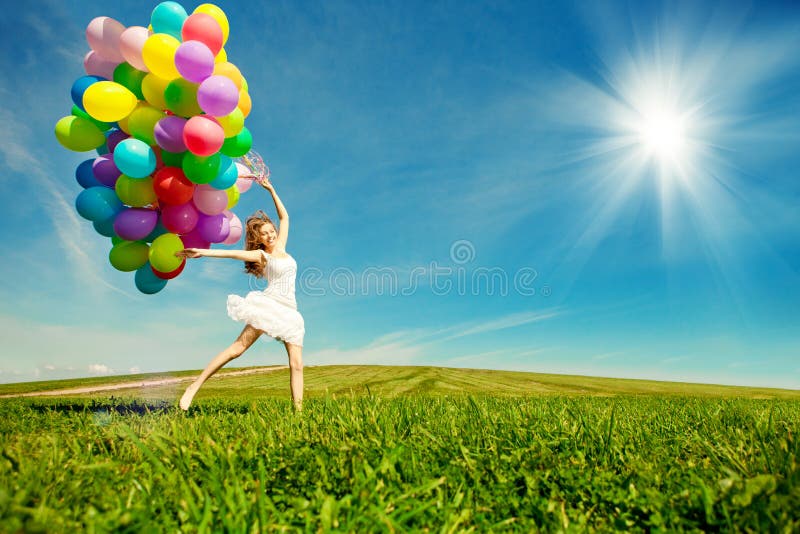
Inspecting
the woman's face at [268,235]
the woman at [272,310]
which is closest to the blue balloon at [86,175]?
the woman at [272,310]

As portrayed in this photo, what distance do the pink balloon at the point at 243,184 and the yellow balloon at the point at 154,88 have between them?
142cm

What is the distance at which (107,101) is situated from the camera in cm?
573

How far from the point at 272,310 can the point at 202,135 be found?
2.42 meters

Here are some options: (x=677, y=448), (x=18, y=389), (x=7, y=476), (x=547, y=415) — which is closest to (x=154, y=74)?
(x=7, y=476)

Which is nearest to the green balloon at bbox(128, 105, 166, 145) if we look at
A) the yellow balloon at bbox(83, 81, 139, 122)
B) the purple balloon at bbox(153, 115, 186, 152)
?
the yellow balloon at bbox(83, 81, 139, 122)

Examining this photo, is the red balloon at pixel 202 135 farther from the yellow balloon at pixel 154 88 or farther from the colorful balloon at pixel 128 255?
the colorful balloon at pixel 128 255

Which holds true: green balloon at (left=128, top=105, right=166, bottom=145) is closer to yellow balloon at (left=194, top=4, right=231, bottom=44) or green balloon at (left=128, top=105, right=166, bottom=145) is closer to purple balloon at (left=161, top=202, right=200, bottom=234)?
purple balloon at (left=161, top=202, right=200, bottom=234)

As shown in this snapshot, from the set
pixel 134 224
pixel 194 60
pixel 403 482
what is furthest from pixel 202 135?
pixel 403 482

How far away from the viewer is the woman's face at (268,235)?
22.0 feet

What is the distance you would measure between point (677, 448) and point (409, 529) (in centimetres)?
249

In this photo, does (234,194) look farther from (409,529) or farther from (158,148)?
(409,529)

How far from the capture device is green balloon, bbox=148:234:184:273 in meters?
6.01

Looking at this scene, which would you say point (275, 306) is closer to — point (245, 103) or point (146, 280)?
point (146, 280)

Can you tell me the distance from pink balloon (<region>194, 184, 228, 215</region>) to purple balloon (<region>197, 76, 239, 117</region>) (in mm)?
1101
